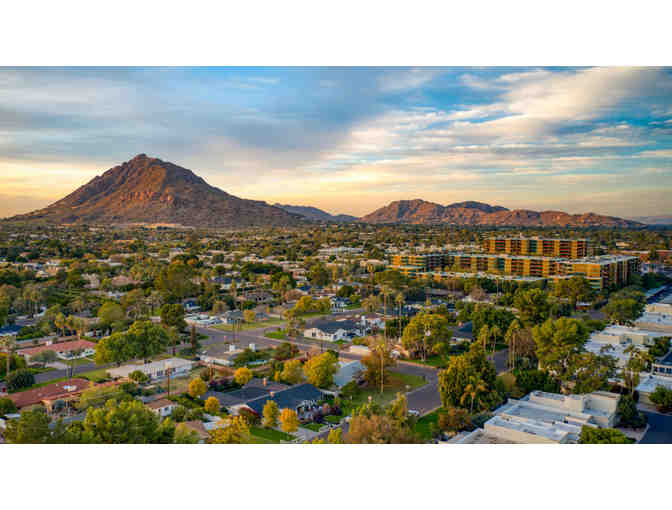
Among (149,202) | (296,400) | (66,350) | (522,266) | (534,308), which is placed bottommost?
(296,400)

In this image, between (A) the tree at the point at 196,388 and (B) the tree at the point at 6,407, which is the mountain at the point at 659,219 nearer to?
(A) the tree at the point at 196,388

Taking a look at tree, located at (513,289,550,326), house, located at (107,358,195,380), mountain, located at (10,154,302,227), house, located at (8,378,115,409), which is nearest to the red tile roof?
house, located at (107,358,195,380)

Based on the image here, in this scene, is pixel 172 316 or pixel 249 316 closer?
Result: pixel 172 316

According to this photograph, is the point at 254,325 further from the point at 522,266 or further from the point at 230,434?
the point at 522,266

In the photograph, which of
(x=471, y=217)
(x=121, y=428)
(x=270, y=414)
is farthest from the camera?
(x=471, y=217)

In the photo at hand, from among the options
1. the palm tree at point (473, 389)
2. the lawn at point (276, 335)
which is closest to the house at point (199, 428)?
the palm tree at point (473, 389)

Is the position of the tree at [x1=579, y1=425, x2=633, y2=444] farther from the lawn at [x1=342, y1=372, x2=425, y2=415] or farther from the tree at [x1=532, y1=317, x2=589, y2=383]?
the lawn at [x1=342, y1=372, x2=425, y2=415]

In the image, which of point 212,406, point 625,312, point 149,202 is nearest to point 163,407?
point 212,406

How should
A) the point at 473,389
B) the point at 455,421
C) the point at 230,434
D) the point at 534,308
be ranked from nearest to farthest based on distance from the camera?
the point at 230,434 < the point at 455,421 < the point at 473,389 < the point at 534,308
